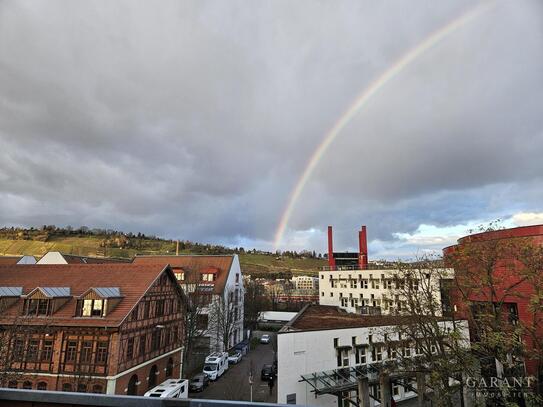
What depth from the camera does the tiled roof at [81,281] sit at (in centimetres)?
2469

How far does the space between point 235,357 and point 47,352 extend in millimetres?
21225

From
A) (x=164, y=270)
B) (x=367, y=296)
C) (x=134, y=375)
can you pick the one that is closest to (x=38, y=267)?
(x=164, y=270)

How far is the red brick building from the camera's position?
23.4m

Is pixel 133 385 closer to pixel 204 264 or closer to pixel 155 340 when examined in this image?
pixel 155 340

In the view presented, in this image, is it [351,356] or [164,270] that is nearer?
[351,356]

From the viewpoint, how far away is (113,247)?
13162 cm

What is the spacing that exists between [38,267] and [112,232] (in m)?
136

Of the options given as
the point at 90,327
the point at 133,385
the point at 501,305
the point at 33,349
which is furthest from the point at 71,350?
the point at 501,305

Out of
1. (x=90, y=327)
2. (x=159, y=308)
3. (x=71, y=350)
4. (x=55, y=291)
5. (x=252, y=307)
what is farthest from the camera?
(x=252, y=307)

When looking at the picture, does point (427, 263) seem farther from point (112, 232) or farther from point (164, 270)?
point (112, 232)

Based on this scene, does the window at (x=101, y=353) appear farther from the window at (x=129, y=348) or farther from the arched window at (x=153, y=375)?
the arched window at (x=153, y=375)

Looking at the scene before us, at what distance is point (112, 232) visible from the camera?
15775cm

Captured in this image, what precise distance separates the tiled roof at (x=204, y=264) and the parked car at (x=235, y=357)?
7.80 meters

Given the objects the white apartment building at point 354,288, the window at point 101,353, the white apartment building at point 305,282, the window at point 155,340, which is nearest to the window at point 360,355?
the window at point 155,340
